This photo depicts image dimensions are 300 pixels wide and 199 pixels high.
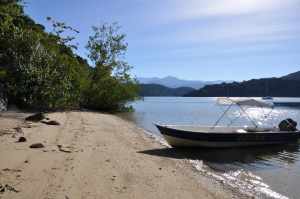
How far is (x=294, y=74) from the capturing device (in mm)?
174875

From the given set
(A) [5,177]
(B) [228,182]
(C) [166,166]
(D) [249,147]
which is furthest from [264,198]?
(D) [249,147]

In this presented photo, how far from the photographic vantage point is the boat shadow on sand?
16094 millimetres

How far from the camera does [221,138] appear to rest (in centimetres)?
1930

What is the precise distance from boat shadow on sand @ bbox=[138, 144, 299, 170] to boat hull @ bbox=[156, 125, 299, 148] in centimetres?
30

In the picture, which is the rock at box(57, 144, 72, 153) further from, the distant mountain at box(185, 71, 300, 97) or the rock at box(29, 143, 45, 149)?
the distant mountain at box(185, 71, 300, 97)

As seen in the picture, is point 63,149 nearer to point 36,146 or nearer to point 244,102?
point 36,146

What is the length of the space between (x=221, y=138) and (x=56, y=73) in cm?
1810

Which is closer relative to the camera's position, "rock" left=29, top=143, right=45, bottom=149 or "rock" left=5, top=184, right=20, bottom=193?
"rock" left=5, top=184, right=20, bottom=193

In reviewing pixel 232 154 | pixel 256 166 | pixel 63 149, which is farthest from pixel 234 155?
pixel 63 149

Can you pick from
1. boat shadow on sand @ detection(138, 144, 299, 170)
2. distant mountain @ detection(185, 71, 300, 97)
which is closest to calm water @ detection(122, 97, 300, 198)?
boat shadow on sand @ detection(138, 144, 299, 170)

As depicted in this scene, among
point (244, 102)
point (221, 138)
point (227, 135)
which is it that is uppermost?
point (244, 102)

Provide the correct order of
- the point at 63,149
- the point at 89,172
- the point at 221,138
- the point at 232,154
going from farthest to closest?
the point at 221,138 → the point at 232,154 → the point at 63,149 → the point at 89,172

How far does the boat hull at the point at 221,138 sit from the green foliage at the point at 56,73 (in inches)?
460

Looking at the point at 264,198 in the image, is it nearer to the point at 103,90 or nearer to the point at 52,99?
the point at 52,99
